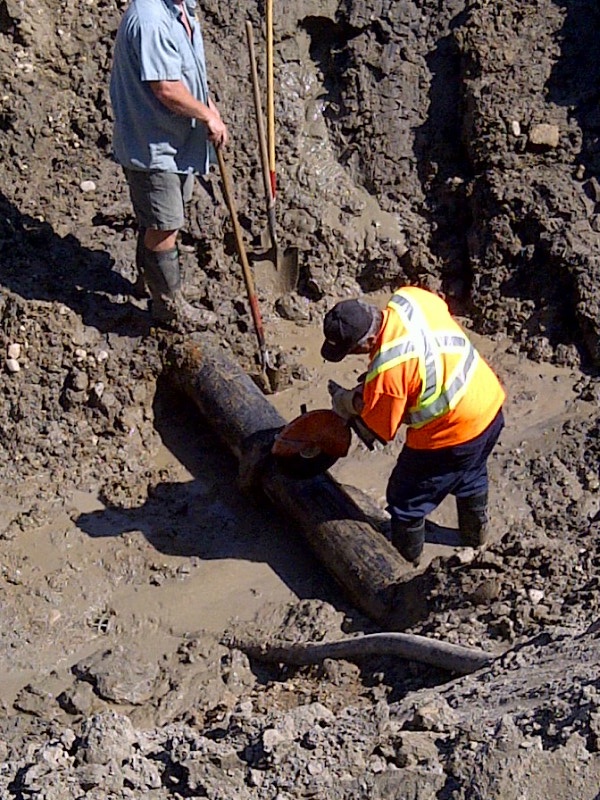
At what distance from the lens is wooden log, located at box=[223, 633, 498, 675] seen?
4.11 m

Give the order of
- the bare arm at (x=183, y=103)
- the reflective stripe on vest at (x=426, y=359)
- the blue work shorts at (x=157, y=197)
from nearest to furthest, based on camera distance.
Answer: the reflective stripe on vest at (x=426, y=359) → the bare arm at (x=183, y=103) → the blue work shorts at (x=157, y=197)

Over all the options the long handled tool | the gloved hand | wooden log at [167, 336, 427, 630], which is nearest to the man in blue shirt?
wooden log at [167, 336, 427, 630]

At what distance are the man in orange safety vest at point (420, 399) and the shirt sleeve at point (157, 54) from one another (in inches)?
62.4

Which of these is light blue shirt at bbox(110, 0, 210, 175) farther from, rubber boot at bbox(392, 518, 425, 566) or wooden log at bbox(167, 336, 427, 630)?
rubber boot at bbox(392, 518, 425, 566)

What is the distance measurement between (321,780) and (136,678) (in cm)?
175

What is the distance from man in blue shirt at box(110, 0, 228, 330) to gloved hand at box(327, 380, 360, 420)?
1.55 metres

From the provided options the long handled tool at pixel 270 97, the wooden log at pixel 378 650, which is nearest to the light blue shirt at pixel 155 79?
the long handled tool at pixel 270 97

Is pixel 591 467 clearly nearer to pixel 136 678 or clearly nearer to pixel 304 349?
pixel 304 349

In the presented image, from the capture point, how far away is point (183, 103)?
5.30 metres

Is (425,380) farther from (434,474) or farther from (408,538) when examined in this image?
(408,538)

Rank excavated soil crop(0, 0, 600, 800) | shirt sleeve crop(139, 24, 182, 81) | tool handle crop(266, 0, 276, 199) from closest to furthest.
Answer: excavated soil crop(0, 0, 600, 800)
shirt sleeve crop(139, 24, 182, 81)
tool handle crop(266, 0, 276, 199)

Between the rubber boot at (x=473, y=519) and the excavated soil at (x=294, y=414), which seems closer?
the excavated soil at (x=294, y=414)

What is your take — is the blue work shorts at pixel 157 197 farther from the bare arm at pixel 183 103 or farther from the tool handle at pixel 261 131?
the tool handle at pixel 261 131

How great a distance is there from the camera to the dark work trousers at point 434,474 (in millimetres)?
4840
